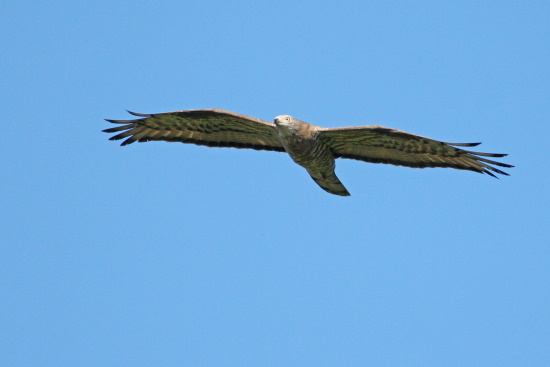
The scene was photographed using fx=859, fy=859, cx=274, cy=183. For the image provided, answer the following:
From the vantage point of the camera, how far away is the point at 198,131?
1858 centimetres

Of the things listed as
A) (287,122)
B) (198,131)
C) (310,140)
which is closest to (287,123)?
(287,122)

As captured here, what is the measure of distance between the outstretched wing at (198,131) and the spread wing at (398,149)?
1.41 metres

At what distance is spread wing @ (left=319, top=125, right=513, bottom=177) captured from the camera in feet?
55.7

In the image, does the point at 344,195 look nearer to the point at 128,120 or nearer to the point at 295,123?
the point at 295,123

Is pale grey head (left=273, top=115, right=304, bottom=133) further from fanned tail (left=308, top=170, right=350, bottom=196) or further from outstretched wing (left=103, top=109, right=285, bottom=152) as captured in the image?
fanned tail (left=308, top=170, right=350, bottom=196)

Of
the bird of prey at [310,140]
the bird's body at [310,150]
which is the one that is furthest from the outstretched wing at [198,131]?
the bird's body at [310,150]

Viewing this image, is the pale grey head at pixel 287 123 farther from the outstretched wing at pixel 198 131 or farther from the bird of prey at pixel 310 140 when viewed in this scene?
the outstretched wing at pixel 198 131

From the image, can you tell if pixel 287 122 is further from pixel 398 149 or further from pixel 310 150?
pixel 398 149

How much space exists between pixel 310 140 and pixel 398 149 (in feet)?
6.68

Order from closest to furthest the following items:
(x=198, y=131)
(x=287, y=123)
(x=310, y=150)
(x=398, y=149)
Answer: (x=287, y=123) < (x=310, y=150) < (x=398, y=149) < (x=198, y=131)

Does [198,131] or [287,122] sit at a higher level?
[198,131]

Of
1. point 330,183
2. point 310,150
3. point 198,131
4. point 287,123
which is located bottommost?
point 330,183

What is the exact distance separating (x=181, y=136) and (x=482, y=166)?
21.0 feet

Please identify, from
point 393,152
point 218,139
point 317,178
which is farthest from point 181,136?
point 393,152
